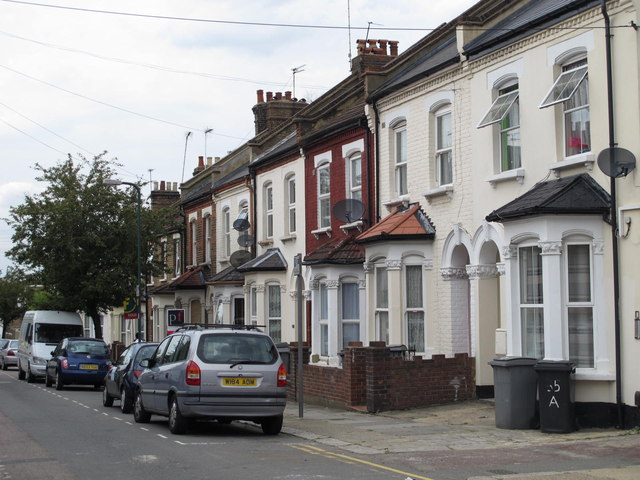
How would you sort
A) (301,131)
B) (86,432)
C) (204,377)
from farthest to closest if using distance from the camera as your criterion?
(301,131)
(86,432)
(204,377)

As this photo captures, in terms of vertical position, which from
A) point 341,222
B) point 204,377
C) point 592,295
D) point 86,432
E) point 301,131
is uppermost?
point 301,131

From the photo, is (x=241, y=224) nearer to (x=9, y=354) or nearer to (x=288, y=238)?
(x=288, y=238)

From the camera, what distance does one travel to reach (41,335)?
34.8m

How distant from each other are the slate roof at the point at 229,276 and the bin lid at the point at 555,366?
18035mm

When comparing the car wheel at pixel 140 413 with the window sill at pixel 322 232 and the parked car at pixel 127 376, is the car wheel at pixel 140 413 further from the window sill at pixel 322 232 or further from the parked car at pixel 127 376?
the window sill at pixel 322 232

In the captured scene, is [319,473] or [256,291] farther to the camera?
[256,291]

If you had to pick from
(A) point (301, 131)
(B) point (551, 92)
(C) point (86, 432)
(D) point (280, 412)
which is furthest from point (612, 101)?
(A) point (301, 131)

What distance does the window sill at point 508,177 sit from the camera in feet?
56.0

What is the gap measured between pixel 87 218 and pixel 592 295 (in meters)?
26.2

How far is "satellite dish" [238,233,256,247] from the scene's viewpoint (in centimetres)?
3148

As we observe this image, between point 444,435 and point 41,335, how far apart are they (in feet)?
77.4

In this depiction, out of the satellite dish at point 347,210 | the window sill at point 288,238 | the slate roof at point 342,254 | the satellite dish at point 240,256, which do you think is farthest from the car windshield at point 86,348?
the satellite dish at point 347,210

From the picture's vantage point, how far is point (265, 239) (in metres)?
31.0

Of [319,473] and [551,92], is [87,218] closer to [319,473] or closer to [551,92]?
[551,92]
